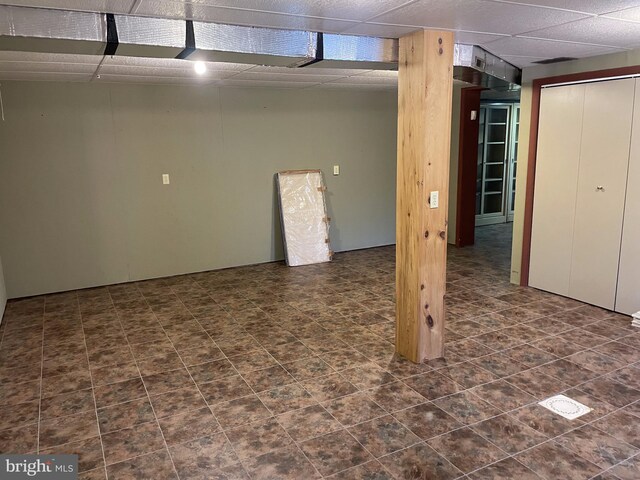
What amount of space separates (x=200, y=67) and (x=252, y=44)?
160cm

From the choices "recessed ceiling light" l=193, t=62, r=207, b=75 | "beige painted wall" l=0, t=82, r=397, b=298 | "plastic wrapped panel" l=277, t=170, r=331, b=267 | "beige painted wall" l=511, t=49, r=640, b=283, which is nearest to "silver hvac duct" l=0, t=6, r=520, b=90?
"recessed ceiling light" l=193, t=62, r=207, b=75

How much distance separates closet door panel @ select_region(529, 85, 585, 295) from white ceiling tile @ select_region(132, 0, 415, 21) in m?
2.69

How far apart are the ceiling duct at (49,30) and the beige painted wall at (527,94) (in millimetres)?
3830

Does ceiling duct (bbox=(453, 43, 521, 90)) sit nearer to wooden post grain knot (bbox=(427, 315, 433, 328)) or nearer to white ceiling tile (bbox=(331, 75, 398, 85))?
white ceiling tile (bbox=(331, 75, 398, 85))

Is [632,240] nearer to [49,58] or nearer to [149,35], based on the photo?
[149,35]

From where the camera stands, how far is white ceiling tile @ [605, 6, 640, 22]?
8.45 feet

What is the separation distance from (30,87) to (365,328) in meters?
3.98

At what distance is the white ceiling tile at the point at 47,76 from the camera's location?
423 centimetres

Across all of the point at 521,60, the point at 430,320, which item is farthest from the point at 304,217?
the point at 430,320

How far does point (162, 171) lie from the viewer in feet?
17.8

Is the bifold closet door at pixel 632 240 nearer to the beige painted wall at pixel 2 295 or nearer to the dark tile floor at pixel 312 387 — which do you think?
the dark tile floor at pixel 312 387

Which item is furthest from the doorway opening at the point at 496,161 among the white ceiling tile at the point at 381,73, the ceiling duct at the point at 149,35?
the ceiling duct at the point at 149,35

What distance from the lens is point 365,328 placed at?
13.0 ft

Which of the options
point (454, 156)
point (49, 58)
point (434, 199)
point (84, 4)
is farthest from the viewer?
point (454, 156)
